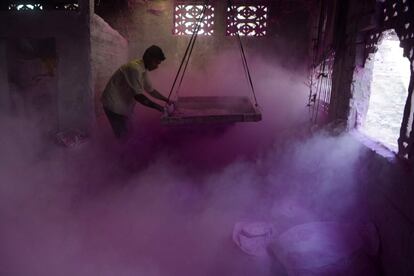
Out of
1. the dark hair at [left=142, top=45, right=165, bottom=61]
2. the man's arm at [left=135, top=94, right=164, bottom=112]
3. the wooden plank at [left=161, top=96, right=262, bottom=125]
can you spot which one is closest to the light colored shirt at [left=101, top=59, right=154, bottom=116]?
the man's arm at [left=135, top=94, right=164, bottom=112]

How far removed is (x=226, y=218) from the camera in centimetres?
510

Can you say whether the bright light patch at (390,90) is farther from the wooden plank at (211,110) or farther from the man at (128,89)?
the man at (128,89)

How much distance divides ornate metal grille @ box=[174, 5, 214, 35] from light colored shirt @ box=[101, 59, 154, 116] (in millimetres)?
4663

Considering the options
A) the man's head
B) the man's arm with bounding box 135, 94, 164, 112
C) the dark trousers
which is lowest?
the dark trousers

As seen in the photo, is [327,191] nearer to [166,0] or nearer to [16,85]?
[16,85]

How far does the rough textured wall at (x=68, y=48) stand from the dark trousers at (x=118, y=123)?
0.97 meters

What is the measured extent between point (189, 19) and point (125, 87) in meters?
5.01

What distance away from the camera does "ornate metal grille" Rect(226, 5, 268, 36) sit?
10.3 m

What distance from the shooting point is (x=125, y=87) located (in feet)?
20.5

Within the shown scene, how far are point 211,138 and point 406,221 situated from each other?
5.97m

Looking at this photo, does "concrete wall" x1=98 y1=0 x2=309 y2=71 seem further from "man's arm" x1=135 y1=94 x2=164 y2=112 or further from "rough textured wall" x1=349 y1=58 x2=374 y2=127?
"rough textured wall" x1=349 y1=58 x2=374 y2=127

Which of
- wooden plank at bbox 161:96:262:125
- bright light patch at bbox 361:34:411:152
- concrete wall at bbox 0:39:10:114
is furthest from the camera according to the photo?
bright light patch at bbox 361:34:411:152

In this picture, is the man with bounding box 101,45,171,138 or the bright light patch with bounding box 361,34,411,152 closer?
the man with bounding box 101,45,171,138

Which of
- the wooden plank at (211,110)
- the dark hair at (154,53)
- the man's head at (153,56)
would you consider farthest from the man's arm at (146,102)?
the dark hair at (154,53)
